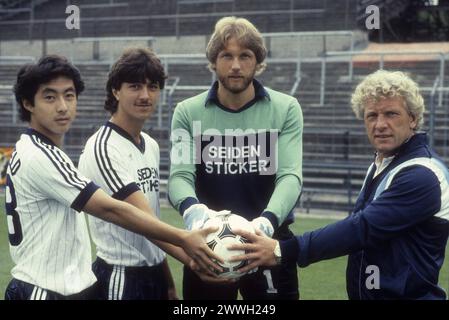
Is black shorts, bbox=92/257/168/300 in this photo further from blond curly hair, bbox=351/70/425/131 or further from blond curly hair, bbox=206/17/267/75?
blond curly hair, bbox=351/70/425/131

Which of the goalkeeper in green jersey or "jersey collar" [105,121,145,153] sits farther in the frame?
the goalkeeper in green jersey

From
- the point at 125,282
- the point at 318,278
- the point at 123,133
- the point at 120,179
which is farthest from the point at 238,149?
the point at 318,278

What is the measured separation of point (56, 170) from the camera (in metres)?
3.96

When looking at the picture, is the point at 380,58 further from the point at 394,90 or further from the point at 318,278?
the point at 394,90

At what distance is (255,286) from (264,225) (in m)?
0.64

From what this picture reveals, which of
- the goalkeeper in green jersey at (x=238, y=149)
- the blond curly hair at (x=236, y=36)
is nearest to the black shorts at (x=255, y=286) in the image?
the goalkeeper in green jersey at (x=238, y=149)

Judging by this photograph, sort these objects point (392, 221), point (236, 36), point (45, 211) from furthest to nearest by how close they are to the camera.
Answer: point (236, 36) < point (45, 211) < point (392, 221)

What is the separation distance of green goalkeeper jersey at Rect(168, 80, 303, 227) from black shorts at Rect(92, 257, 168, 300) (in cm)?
45

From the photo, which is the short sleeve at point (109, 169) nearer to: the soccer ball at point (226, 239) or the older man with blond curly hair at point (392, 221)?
the soccer ball at point (226, 239)

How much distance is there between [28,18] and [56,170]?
2662 cm

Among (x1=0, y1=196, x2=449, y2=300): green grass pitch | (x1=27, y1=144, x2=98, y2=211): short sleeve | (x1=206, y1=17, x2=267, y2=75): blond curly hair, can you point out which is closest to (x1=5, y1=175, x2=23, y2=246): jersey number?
(x1=27, y1=144, x2=98, y2=211): short sleeve

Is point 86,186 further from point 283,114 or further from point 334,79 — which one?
point 334,79

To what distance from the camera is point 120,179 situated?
14.1 ft

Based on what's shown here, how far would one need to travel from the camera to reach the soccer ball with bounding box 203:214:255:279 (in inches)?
167
